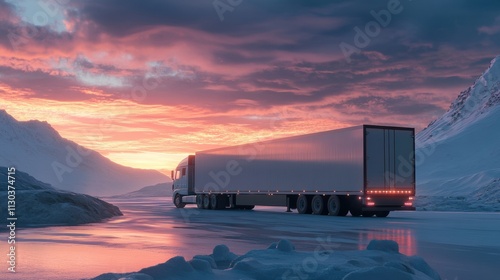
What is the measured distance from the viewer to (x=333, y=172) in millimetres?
30047

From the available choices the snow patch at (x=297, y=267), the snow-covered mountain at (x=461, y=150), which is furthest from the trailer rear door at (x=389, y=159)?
the snow-covered mountain at (x=461, y=150)

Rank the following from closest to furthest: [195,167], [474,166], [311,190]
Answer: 1. [311,190]
2. [195,167]
3. [474,166]

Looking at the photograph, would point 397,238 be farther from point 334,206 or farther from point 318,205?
point 318,205

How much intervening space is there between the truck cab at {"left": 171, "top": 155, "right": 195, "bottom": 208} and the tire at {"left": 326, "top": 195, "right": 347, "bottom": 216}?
1581cm

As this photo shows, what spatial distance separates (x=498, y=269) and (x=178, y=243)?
6.84 metres

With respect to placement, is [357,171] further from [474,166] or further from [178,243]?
[474,166]

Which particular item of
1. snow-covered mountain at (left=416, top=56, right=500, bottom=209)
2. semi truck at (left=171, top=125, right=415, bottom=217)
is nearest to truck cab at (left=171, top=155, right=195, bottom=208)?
semi truck at (left=171, top=125, right=415, bottom=217)

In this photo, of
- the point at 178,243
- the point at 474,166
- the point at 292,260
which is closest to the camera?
the point at 292,260

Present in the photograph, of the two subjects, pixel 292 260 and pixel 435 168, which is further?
pixel 435 168

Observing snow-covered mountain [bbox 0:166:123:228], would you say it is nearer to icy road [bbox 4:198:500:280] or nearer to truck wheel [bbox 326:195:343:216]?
icy road [bbox 4:198:500:280]

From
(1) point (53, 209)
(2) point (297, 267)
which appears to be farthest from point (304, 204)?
(2) point (297, 267)

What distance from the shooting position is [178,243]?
14570mm

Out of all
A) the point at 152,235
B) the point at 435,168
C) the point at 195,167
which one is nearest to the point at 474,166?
the point at 435,168

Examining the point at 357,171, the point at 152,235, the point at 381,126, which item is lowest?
the point at 152,235
